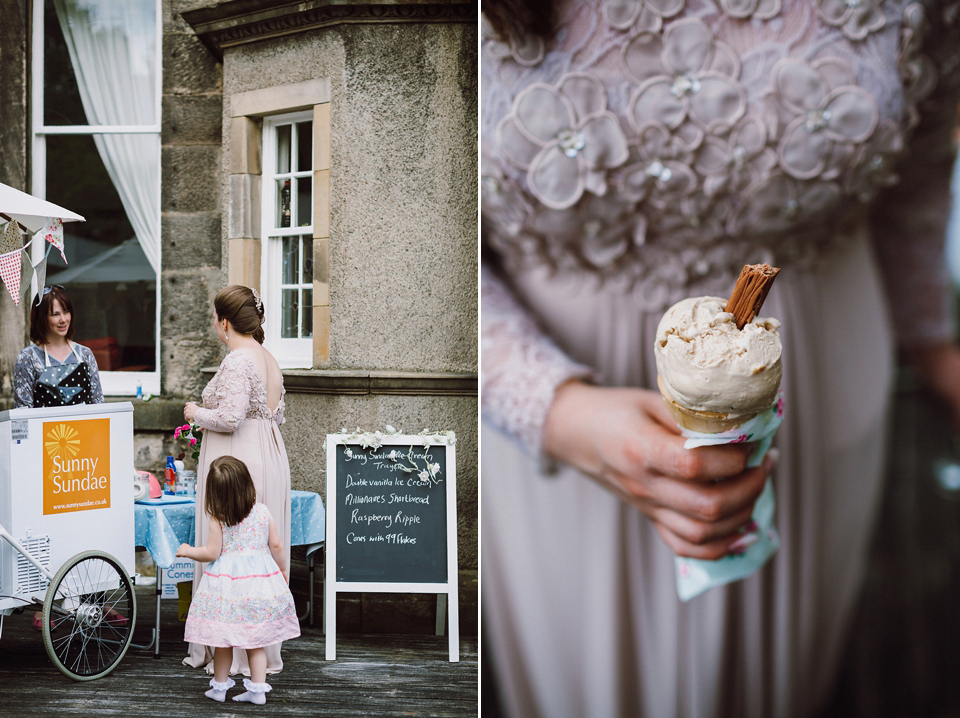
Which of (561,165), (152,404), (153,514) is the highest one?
(561,165)

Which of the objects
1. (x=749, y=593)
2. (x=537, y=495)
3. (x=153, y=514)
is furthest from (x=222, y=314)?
(x=749, y=593)

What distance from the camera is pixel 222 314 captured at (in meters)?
4.59

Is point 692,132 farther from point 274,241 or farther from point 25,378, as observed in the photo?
point 25,378

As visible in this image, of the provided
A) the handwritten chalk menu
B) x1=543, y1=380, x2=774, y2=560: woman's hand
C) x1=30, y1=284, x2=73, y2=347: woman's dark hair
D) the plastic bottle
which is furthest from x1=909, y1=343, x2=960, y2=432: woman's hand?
x1=30, y1=284, x2=73, y2=347: woman's dark hair

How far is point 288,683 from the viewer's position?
454 centimetres

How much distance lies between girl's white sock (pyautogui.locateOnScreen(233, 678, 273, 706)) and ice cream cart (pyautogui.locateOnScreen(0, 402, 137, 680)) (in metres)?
0.75

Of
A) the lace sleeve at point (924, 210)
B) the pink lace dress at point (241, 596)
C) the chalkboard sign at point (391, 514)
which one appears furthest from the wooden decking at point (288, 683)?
the lace sleeve at point (924, 210)

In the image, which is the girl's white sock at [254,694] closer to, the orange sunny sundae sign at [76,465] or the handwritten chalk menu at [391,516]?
the handwritten chalk menu at [391,516]

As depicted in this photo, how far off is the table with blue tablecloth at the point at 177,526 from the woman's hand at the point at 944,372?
3207 mm

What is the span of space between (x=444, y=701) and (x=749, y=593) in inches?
62.0

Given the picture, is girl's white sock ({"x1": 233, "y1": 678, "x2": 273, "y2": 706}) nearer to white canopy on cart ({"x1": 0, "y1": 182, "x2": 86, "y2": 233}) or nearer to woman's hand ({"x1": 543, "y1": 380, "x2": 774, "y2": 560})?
woman's hand ({"x1": 543, "y1": 380, "x2": 774, "y2": 560})

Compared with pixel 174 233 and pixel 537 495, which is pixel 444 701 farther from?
pixel 174 233

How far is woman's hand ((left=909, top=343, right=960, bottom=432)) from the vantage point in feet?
11.6

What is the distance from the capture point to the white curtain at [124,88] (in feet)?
21.1
